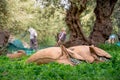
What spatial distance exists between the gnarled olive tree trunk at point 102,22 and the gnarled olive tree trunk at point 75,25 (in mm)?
1202

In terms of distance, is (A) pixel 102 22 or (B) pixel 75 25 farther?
(A) pixel 102 22

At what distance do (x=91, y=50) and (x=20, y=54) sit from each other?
3.79m

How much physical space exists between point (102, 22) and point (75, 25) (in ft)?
6.31

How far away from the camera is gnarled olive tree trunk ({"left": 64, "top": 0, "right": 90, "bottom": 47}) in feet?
59.3

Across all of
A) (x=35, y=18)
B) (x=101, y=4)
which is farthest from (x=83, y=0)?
(x=35, y=18)

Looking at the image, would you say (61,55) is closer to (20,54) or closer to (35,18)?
(20,54)

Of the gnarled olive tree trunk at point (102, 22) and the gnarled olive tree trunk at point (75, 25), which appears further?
the gnarled olive tree trunk at point (102, 22)

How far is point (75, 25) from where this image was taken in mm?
18422

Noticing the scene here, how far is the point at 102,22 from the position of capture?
65.0ft

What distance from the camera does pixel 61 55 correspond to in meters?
10.8

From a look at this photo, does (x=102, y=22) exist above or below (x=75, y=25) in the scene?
below

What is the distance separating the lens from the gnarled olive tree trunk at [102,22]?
19656mm

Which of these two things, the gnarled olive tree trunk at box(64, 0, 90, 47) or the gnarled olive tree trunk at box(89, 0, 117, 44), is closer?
the gnarled olive tree trunk at box(64, 0, 90, 47)

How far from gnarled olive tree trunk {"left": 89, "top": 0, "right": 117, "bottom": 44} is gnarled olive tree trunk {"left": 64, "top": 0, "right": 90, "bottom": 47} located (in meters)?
1.20
